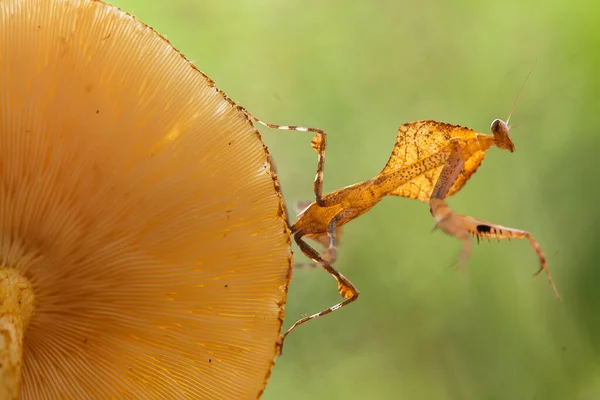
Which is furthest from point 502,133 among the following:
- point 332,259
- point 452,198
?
point 452,198

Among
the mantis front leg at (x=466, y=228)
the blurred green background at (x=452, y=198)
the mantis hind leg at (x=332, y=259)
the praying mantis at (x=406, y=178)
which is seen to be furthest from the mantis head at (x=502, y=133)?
the blurred green background at (x=452, y=198)

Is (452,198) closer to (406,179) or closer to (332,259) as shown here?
(406,179)

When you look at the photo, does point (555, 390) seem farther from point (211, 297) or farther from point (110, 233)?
point (110, 233)

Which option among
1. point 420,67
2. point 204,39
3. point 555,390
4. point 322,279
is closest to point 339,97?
point 420,67

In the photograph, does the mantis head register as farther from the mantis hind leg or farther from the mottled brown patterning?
the mantis hind leg

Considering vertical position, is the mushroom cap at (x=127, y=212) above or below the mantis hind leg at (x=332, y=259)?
below

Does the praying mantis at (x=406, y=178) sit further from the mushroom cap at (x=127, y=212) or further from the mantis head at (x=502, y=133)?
the mushroom cap at (x=127, y=212)

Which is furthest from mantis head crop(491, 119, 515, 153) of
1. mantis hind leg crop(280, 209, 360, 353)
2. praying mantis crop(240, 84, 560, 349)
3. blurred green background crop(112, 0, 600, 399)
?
blurred green background crop(112, 0, 600, 399)
